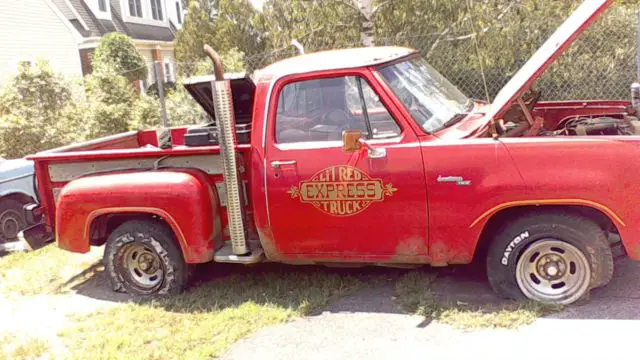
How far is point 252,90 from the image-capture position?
5711 millimetres

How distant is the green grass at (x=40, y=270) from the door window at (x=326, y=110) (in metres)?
3.00

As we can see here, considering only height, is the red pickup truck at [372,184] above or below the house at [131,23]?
below

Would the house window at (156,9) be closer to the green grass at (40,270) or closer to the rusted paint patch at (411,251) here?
the green grass at (40,270)

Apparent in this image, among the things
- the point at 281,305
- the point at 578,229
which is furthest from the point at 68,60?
the point at 578,229

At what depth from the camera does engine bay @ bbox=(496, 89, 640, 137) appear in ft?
15.1

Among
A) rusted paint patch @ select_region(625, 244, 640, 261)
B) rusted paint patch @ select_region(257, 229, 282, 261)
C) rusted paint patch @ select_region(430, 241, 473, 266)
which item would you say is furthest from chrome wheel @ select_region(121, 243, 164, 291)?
rusted paint patch @ select_region(625, 244, 640, 261)

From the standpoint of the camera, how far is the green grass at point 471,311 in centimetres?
424

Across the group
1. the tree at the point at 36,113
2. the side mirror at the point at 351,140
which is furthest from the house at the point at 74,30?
the side mirror at the point at 351,140

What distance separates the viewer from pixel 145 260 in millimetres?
5414

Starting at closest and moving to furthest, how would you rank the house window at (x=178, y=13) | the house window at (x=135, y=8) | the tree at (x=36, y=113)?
the tree at (x=36, y=113), the house window at (x=135, y=8), the house window at (x=178, y=13)

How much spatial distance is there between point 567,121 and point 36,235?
512 cm

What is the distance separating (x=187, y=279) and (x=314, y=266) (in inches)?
46.1

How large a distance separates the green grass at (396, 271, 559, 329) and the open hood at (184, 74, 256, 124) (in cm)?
235

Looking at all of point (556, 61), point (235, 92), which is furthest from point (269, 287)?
point (556, 61)
